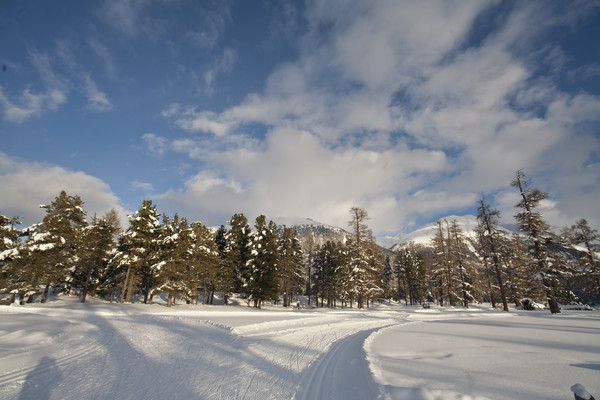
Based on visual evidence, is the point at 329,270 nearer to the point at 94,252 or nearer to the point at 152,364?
the point at 94,252

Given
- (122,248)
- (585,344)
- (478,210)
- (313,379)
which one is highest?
(478,210)

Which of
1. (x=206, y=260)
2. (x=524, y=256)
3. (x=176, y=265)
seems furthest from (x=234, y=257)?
(x=524, y=256)

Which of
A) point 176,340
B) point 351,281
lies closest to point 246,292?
point 351,281

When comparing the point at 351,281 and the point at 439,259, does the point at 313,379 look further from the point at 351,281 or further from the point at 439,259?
the point at 439,259

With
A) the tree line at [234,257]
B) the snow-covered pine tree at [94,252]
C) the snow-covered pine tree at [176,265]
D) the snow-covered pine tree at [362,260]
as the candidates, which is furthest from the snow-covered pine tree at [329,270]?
the snow-covered pine tree at [94,252]

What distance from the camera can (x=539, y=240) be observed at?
2598 cm

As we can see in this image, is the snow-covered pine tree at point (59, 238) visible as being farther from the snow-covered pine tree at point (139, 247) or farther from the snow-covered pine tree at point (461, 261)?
the snow-covered pine tree at point (461, 261)

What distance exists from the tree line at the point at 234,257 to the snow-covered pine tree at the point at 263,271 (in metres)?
0.13

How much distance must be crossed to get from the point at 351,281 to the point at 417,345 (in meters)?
27.4

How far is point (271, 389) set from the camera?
604 centimetres

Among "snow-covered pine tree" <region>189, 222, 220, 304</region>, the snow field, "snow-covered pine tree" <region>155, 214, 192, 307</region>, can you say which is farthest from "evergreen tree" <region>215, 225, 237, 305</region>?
the snow field

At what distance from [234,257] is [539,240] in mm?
34999

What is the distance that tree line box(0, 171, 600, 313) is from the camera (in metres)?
25.8

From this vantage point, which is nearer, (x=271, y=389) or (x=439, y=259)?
(x=271, y=389)
